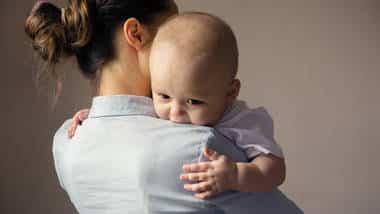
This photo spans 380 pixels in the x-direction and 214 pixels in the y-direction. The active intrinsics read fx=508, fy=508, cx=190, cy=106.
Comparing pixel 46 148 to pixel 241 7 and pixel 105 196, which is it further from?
pixel 105 196

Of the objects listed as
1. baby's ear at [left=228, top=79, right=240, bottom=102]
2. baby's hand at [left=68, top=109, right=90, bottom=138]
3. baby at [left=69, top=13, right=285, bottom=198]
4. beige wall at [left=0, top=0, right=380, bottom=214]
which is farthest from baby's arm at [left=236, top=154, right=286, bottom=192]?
beige wall at [left=0, top=0, right=380, bottom=214]

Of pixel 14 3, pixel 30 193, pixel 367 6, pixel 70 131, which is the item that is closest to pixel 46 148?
pixel 30 193

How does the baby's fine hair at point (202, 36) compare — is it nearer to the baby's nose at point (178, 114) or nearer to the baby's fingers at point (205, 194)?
the baby's nose at point (178, 114)

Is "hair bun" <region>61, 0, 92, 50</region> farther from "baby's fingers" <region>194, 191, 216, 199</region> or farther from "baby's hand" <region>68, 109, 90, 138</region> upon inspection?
"baby's fingers" <region>194, 191, 216, 199</region>

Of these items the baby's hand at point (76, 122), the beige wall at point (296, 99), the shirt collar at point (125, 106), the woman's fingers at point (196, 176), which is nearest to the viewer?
the woman's fingers at point (196, 176)

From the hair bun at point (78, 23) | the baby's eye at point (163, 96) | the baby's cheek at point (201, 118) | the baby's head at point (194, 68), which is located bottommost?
the baby's cheek at point (201, 118)

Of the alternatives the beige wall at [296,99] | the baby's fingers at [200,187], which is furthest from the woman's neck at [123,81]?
the beige wall at [296,99]

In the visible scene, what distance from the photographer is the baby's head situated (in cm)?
77

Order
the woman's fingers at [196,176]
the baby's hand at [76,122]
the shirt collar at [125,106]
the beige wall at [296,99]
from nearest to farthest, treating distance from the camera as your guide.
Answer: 1. the woman's fingers at [196,176]
2. the shirt collar at [125,106]
3. the baby's hand at [76,122]
4. the beige wall at [296,99]

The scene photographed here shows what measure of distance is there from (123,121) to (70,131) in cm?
17

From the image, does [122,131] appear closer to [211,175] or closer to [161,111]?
[161,111]

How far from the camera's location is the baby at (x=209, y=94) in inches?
29.7

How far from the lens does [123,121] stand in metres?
0.83

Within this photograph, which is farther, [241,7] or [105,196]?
[241,7]
